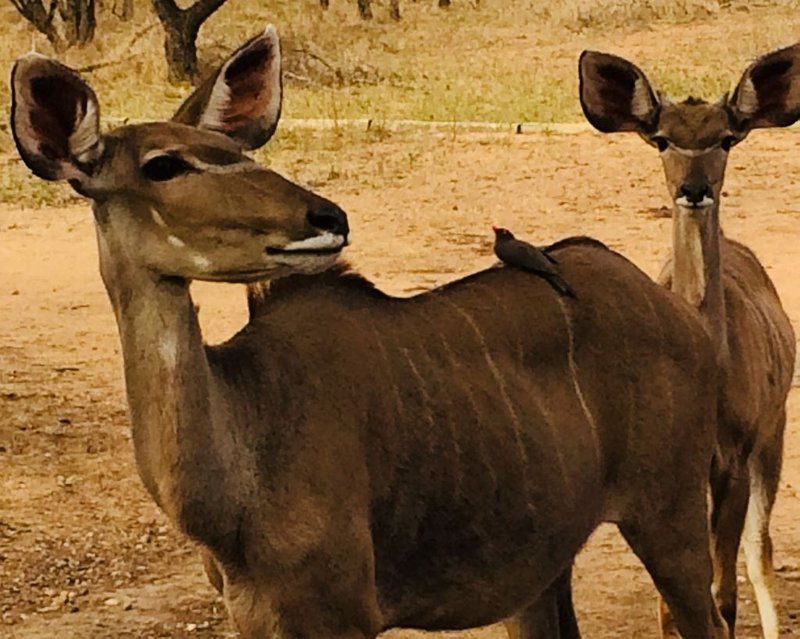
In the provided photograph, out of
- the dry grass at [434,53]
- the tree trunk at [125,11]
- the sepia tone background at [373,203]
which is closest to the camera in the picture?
the sepia tone background at [373,203]

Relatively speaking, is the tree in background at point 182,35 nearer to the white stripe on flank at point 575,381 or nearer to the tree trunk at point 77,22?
the tree trunk at point 77,22

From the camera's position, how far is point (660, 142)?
5.85 metres

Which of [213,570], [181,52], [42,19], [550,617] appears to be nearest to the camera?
[213,570]

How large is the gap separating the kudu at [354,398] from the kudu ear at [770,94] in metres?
1.30

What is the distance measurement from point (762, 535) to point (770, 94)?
4.59 feet

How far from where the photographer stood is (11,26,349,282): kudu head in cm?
356

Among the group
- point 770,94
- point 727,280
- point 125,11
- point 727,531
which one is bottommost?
point 125,11

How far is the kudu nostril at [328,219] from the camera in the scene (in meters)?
3.53

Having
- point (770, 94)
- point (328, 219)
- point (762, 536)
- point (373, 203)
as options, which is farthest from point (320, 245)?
point (373, 203)

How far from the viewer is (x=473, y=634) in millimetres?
6000

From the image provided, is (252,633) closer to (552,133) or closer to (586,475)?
(586,475)

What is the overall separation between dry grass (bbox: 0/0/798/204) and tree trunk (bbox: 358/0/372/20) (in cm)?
10

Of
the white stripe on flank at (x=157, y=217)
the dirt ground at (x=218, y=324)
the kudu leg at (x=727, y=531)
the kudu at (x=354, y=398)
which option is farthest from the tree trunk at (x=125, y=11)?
the white stripe on flank at (x=157, y=217)

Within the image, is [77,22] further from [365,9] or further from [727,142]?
[727,142]
